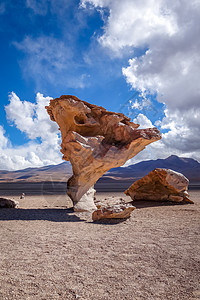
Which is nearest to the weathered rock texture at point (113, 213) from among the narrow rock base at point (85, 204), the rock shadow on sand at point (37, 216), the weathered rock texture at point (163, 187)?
the rock shadow on sand at point (37, 216)

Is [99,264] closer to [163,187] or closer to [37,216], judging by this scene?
[37,216]

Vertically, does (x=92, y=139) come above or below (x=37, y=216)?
above

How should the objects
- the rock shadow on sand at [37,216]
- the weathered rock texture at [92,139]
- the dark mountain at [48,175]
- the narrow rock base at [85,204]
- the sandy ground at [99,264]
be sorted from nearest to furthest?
the sandy ground at [99,264]
the rock shadow on sand at [37,216]
the narrow rock base at [85,204]
the weathered rock texture at [92,139]
the dark mountain at [48,175]

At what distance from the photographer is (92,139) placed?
988 cm

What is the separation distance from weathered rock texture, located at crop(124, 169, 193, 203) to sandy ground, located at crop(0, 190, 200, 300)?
730 centimetres

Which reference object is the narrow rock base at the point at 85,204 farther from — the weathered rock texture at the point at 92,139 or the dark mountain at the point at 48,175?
the dark mountain at the point at 48,175

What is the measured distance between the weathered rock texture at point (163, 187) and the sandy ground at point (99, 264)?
7297 mm

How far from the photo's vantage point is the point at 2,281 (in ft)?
9.06

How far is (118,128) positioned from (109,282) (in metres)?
8.62

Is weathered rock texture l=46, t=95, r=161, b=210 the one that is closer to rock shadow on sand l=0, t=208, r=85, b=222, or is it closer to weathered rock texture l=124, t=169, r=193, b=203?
rock shadow on sand l=0, t=208, r=85, b=222

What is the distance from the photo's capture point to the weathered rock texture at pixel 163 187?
12680mm

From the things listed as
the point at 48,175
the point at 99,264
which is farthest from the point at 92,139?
the point at 48,175

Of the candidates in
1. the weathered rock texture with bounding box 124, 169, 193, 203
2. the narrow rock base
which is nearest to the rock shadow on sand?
the narrow rock base

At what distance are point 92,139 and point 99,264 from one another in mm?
7011
